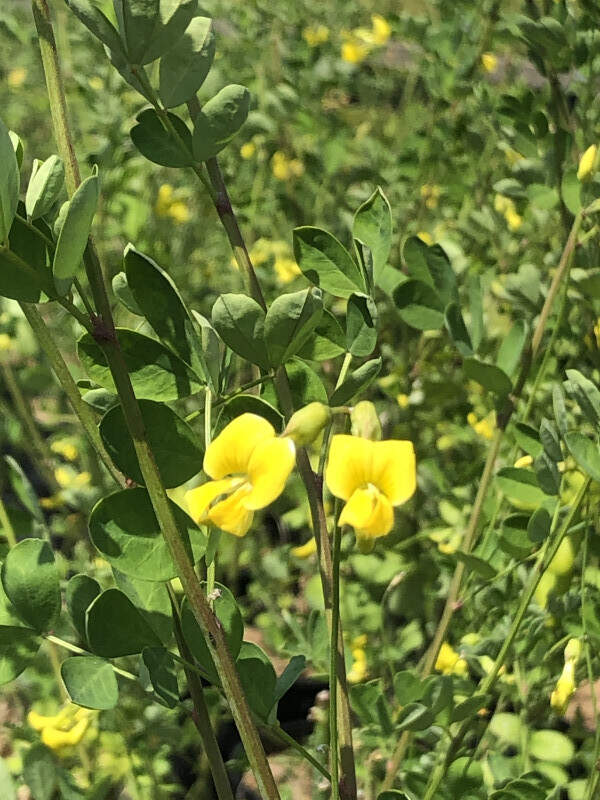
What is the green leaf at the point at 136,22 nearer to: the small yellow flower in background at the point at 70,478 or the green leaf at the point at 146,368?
the green leaf at the point at 146,368

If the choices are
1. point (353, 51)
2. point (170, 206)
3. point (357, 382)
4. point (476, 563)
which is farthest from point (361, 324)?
point (353, 51)

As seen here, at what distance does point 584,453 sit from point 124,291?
0.25 metres

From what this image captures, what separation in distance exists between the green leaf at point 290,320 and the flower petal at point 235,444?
0.05 metres

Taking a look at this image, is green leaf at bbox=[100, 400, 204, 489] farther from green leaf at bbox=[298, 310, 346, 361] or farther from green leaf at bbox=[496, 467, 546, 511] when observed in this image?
green leaf at bbox=[496, 467, 546, 511]

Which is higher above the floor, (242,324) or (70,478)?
(242,324)

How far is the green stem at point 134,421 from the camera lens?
1.11 ft

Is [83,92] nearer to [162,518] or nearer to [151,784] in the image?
[151,784]

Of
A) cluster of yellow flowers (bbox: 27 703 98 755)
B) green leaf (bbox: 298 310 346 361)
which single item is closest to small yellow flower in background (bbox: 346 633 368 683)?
cluster of yellow flowers (bbox: 27 703 98 755)

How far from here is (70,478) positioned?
4.32ft

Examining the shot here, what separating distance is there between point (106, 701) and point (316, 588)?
0.59 m

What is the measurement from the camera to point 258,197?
1.39 meters

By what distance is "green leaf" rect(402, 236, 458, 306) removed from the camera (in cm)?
57

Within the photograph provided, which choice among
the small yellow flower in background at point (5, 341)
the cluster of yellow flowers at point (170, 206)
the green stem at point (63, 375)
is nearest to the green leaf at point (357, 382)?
the green stem at point (63, 375)

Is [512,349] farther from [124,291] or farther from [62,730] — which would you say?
[62,730]
